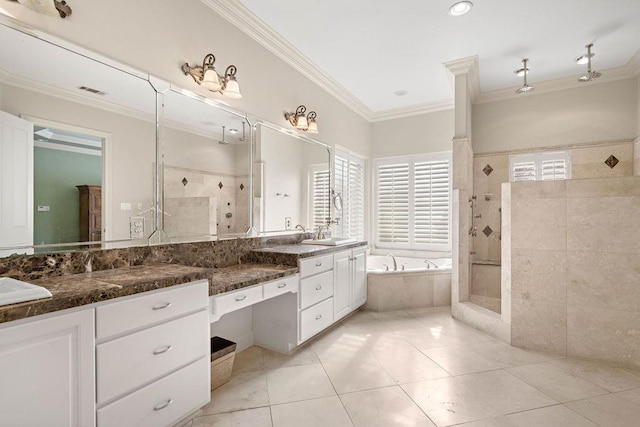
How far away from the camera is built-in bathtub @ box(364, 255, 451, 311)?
3707 millimetres

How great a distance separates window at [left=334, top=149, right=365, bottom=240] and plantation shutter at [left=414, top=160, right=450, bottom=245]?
831mm

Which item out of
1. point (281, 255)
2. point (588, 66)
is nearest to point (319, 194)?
point (281, 255)

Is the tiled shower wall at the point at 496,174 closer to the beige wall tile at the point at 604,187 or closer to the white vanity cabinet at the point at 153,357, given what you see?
the beige wall tile at the point at 604,187

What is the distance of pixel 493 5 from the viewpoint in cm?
246

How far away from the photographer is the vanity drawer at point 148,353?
1292mm

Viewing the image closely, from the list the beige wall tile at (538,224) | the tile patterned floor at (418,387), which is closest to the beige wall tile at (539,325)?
the tile patterned floor at (418,387)

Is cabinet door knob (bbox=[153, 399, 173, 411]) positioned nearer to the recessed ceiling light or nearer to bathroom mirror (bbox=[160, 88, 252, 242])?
bathroom mirror (bbox=[160, 88, 252, 242])

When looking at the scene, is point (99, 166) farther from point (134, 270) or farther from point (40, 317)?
point (40, 317)

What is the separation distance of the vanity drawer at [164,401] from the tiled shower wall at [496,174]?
11.9 ft

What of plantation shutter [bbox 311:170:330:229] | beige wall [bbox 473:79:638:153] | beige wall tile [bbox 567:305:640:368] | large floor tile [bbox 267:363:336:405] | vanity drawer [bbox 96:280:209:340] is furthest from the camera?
→ plantation shutter [bbox 311:170:330:229]

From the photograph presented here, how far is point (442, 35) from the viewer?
2881mm

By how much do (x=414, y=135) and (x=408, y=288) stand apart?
2.33m

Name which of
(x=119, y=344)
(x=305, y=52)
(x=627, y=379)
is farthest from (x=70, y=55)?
(x=627, y=379)

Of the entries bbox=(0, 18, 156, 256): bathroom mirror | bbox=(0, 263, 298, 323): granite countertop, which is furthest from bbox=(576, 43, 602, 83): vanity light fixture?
bbox=(0, 18, 156, 256): bathroom mirror
